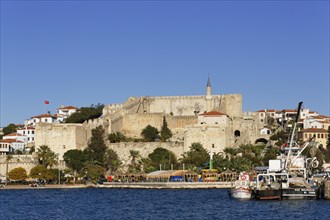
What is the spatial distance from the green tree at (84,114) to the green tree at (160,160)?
17726 mm

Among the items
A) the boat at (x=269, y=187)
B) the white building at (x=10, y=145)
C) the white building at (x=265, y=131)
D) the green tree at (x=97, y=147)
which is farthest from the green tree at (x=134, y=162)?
the boat at (x=269, y=187)

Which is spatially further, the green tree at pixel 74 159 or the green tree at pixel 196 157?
the green tree at pixel 74 159

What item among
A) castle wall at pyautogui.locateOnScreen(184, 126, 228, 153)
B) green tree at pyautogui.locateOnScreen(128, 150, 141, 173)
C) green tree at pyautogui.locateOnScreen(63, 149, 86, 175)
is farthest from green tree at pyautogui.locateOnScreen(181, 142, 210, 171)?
green tree at pyautogui.locateOnScreen(63, 149, 86, 175)

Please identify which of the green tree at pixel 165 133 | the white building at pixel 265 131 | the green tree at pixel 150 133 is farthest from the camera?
the white building at pixel 265 131

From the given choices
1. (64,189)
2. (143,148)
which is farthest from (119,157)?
(64,189)

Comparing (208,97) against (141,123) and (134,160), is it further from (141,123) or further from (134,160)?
(134,160)

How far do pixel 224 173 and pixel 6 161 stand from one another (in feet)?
68.7

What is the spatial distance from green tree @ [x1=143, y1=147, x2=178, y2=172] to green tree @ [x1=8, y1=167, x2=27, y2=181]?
1087 cm

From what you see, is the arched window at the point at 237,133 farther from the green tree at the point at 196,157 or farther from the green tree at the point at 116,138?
the green tree at the point at 116,138

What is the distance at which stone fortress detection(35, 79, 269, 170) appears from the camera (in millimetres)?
77625

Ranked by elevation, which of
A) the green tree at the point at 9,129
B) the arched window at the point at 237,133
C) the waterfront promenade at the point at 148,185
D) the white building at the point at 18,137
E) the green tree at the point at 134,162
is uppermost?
the green tree at the point at 9,129

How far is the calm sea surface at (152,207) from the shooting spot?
1746 inches

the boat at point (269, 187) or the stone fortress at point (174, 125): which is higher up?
the stone fortress at point (174, 125)

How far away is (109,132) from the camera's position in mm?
82000
